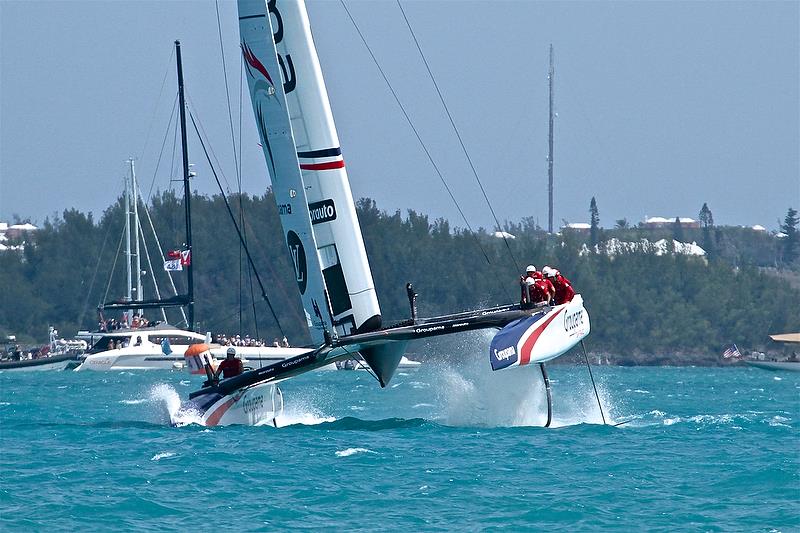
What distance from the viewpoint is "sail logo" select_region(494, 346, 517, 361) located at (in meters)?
17.2

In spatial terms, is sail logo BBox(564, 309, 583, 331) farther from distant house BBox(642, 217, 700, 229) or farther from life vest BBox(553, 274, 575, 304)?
distant house BBox(642, 217, 700, 229)

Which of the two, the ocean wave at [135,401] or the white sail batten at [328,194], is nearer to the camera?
the white sail batten at [328,194]

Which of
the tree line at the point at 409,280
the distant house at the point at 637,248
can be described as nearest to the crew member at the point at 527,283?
the tree line at the point at 409,280

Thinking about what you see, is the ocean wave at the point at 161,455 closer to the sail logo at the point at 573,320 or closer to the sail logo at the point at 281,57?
the sail logo at the point at 573,320

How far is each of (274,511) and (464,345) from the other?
8848mm

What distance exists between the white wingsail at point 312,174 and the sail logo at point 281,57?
0.5 inches

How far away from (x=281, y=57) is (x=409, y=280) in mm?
47786

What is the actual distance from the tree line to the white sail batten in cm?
4650

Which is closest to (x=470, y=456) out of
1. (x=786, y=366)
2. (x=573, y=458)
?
(x=573, y=458)

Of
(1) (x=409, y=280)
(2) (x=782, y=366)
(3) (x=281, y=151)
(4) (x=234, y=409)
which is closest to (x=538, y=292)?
(3) (x=281, y=151)

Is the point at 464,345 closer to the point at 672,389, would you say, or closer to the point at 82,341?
the point at 672,389

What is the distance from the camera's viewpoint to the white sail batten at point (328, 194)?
19.3 meters

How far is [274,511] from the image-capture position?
41.5ft

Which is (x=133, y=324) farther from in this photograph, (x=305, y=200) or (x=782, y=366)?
(x=305, y=200)
